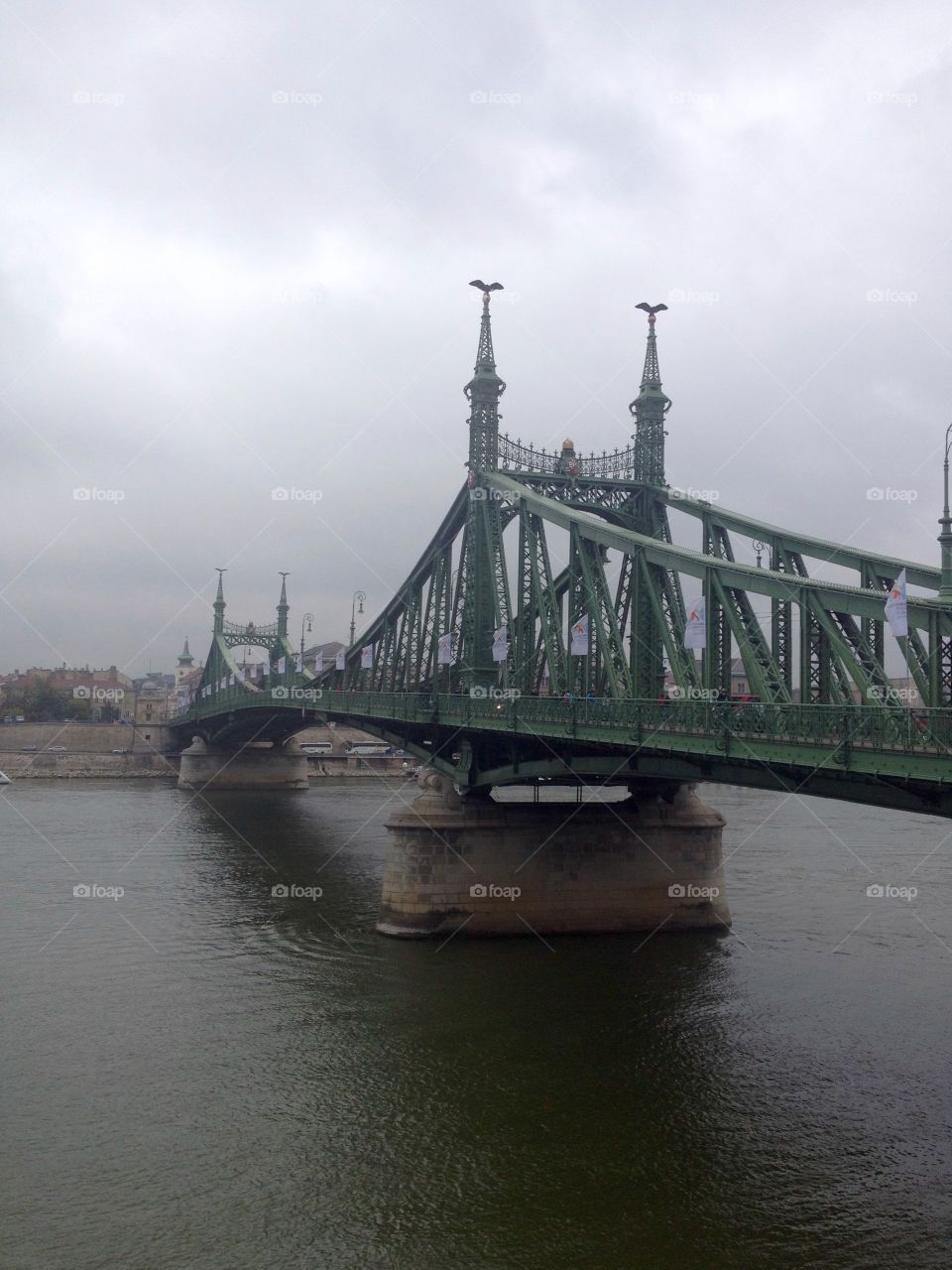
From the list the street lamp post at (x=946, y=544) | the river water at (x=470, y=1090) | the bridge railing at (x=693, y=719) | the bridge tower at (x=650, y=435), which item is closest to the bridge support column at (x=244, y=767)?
the river water at (x=470, y=1090)

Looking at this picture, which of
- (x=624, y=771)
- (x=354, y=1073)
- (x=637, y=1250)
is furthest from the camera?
(x=624, y=771)

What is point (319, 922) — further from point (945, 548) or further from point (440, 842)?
point (945, 548)

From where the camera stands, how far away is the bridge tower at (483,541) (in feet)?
123

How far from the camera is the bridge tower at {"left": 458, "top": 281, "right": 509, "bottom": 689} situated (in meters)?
37.6

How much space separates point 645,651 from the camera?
3055cm

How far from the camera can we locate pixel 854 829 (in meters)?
54.8

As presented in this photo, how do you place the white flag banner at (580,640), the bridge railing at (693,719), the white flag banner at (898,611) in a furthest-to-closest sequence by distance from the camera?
1. the white flag banner at (580,640)
2. the bridge railing at (693,719)
3. the white flag banner at (898,611)

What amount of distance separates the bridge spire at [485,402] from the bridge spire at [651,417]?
5.32m

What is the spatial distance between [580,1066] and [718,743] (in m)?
7.47

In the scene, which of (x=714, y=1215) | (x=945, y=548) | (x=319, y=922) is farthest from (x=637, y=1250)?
(x=319, y=922)

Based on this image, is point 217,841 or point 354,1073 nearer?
point 354,1073

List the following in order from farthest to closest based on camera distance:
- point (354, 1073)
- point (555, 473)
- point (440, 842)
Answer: point (555, 473) < point (440, 842) < point (354, 1073)

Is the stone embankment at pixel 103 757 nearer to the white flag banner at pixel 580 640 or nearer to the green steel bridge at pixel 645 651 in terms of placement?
the green steel bridge at pixel 645 651

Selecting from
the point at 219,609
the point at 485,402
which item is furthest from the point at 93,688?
the point at 485,402
